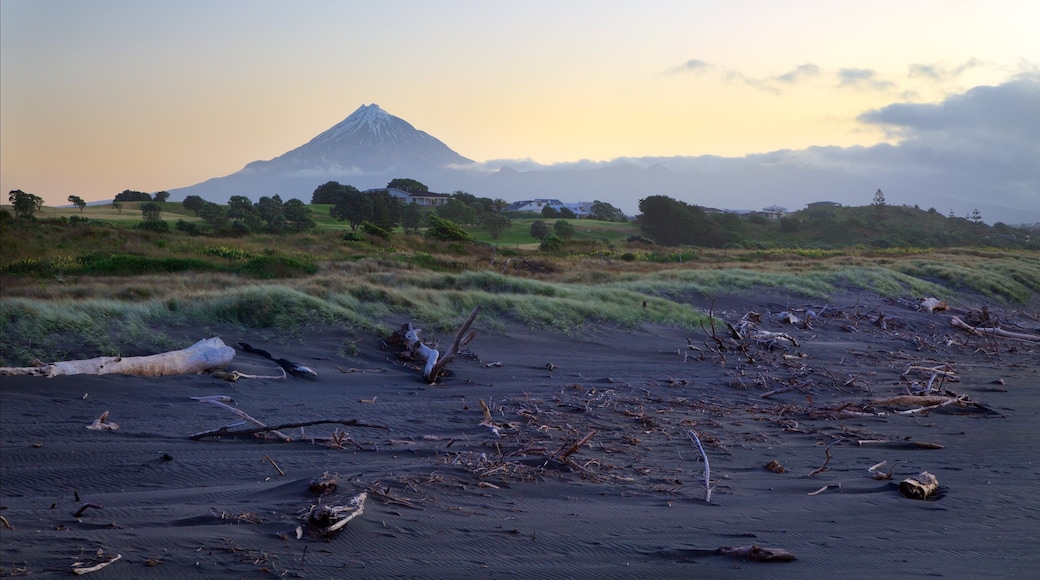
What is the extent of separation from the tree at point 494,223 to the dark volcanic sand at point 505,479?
45427mm

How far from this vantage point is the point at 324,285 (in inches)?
497

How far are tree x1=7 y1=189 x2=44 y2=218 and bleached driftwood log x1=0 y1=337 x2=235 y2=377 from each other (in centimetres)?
1478

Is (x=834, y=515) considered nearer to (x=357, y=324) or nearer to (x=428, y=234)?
(x=357, y=324)

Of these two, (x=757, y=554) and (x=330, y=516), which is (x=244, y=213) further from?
(x=757, y=554)

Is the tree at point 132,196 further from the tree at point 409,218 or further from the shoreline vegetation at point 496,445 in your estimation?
the shoreline vegetation at point 496,445

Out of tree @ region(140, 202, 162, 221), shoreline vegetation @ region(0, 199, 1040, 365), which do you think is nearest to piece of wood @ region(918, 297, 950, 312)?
shoreline vegetation @ region(0, 199, 1040, 365)

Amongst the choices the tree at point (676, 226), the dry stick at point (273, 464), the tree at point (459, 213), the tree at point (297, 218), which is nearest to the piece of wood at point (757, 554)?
the dry stick at point (273, 464)

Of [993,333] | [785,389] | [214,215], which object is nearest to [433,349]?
[785,389]

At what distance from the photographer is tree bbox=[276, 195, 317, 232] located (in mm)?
41188

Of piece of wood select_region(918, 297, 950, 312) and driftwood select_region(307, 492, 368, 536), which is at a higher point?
piece of wood select_region(918, 297, 950, 312)

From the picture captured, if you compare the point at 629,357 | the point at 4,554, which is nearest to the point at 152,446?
the point at 4,554

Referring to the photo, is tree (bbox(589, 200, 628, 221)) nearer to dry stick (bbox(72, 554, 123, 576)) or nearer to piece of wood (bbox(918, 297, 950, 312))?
piece of wood (bbox(918, 297, 950, 312))

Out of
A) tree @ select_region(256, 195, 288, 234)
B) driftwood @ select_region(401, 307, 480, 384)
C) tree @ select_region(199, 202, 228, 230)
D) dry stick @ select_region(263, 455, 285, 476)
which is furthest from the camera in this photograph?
tree @ select_region(199, 202, 228, 230)

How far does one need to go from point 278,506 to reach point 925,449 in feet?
17.2
